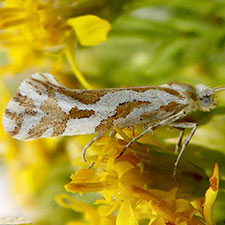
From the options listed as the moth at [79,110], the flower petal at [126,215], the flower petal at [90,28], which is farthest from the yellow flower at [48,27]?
the flower petal at [126,215]

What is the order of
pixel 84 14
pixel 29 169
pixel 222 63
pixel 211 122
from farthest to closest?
pixel 29 169, pixel 222 63, pixel 84 14, pixel 211 122

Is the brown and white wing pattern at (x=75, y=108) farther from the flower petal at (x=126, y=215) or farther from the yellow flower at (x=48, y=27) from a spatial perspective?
the yellow flower at (x=48, y=27)

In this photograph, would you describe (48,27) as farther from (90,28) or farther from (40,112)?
(40,112)

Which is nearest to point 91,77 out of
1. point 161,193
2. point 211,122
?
point 211,122

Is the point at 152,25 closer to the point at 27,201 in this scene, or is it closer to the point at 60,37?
the point at 60,37

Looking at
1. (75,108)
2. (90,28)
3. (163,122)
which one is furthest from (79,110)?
(90,28)

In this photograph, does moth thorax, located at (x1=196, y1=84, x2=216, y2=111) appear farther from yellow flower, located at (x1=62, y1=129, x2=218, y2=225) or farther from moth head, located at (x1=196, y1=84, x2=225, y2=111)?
yellow flower, located at (x1=62, y1=129, x2=218, y2=225)
